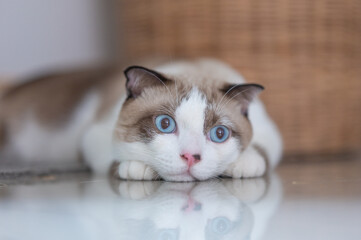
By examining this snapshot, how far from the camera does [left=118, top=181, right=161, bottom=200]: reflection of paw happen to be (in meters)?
1.30

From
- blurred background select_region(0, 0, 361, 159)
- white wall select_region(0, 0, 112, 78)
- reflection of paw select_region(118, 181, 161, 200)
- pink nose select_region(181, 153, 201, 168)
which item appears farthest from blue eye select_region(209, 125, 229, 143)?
white wall select_region(0, 0, 112, 78)

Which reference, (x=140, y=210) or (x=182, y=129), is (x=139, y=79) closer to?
(x=182, y=129)

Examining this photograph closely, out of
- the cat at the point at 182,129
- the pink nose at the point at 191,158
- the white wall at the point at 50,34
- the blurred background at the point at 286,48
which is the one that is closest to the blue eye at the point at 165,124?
the cat at the point at 182,129

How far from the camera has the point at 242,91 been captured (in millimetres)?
1587

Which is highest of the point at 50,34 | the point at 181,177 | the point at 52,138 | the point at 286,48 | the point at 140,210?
the point at 50,34

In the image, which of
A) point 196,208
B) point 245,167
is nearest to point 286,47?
point 245,167

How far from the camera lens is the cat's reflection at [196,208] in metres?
0.91

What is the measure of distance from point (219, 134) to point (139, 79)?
0.33m

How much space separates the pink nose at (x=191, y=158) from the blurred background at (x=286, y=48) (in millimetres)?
930

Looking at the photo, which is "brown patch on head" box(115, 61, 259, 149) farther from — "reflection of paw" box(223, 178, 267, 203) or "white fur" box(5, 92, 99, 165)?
"white fur" box(5, 92, 99, 165)

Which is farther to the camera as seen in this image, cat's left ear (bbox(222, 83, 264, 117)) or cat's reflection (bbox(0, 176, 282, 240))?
cat's left ear (bbox(222, 83, 264, 117))

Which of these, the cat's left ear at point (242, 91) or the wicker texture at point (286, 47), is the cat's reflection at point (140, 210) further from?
the wicker texture at point (286, 47)

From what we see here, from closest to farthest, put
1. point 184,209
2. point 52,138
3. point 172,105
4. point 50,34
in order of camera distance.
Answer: point 184,209
point 172,105
point 52,138
point 50,34

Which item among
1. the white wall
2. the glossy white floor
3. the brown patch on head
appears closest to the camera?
the glossy white floor
